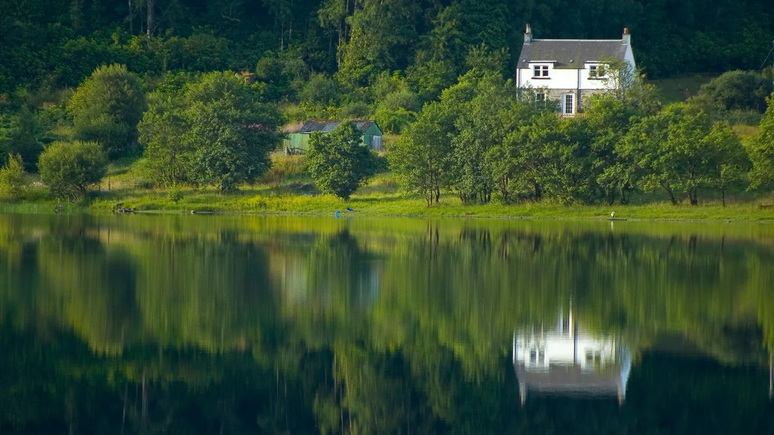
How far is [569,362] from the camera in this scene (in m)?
18.3

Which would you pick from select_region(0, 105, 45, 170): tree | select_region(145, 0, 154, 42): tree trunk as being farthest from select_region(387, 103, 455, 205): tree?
select_region(145, 0, 154, 42): tree trunk

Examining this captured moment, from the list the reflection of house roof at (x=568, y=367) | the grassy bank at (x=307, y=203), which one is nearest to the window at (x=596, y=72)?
the grassy bank at (x=307, y=203)

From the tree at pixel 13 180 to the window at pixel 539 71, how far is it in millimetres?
33258

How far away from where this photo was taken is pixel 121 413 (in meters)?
14.7

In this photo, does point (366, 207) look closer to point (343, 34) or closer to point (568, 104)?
point (568, 104)

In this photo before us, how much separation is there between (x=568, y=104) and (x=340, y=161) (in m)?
20.6

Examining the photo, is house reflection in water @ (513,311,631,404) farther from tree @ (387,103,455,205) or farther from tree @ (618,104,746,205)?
tree @ (387,103,455,205)

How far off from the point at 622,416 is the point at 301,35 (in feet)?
253

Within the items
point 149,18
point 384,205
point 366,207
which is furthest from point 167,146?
point 149,18

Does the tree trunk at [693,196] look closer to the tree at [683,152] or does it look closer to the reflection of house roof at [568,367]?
the tree at [683,152]

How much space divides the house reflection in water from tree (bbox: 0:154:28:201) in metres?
44.9

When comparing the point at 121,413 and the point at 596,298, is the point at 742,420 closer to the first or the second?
the point at 121,413

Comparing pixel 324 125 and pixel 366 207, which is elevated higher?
pixel 324 125

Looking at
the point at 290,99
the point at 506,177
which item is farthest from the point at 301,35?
the point at 506,177
